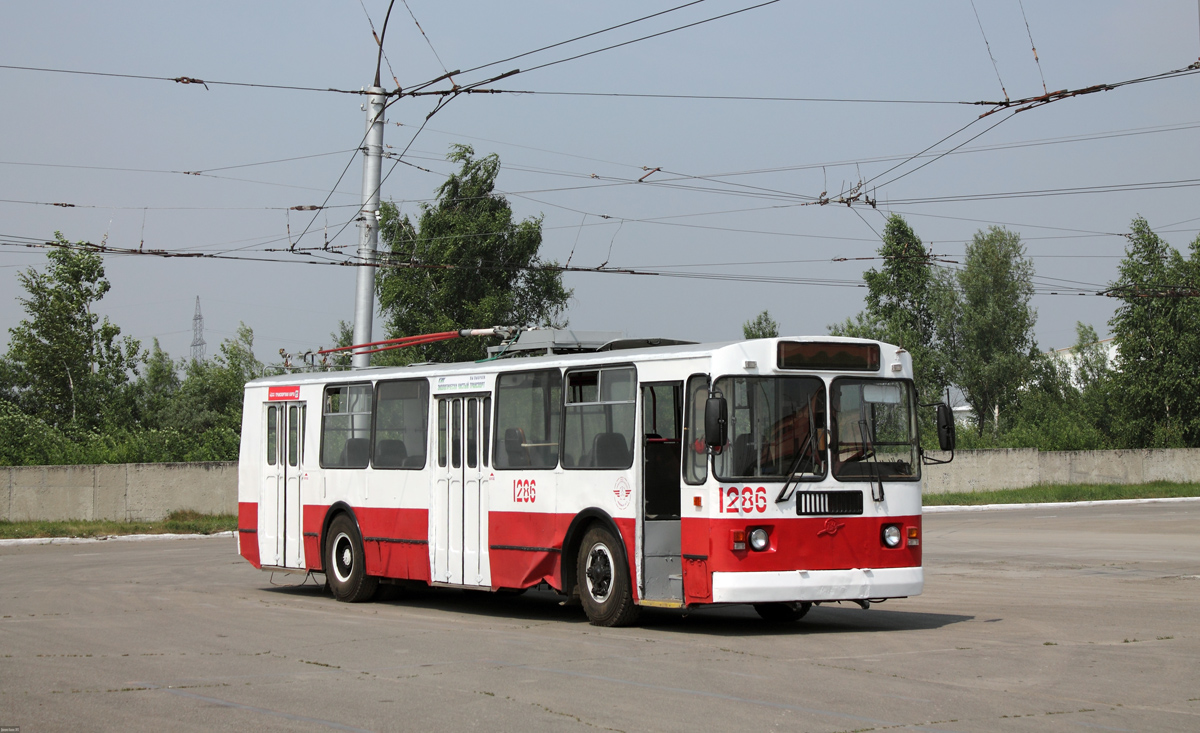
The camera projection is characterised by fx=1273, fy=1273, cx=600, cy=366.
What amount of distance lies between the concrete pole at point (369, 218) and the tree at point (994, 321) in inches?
2111

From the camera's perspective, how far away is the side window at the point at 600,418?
12.8 metres

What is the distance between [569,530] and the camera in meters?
13.2

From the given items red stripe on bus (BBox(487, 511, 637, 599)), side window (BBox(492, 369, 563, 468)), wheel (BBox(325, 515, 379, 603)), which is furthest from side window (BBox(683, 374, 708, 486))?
wheel (BBox(325, 515, 379, 603))

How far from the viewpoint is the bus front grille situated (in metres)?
11.9

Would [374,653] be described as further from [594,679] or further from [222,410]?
[222,410]

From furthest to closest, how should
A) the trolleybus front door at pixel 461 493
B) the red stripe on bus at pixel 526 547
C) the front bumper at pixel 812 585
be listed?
the trolleybus front door at pixel 461 493, the red stripe on bus at pixel 526 547, the front bumper at pixel 812 585

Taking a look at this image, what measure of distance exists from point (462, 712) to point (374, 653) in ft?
10.3

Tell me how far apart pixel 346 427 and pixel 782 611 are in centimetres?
663

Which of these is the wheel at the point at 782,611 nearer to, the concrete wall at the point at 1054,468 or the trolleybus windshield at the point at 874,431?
the trolleybus windshield at the point at 874,431

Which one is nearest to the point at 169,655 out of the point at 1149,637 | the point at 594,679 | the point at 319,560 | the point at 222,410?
the point at 594,679

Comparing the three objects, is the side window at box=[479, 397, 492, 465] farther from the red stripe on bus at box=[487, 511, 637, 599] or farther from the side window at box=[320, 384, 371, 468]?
the side window at box=[320, 384, 371, 468]

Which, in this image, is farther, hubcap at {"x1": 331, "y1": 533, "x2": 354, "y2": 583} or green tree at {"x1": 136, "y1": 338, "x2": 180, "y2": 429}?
green tree at {"x1": 136, "y1": 338, "x2": 180, "y2": 429}

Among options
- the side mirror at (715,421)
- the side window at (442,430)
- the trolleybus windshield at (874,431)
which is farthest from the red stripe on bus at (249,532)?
the trolleybus windshield at (874,431)

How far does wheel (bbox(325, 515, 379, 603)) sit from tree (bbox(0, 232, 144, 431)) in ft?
147
